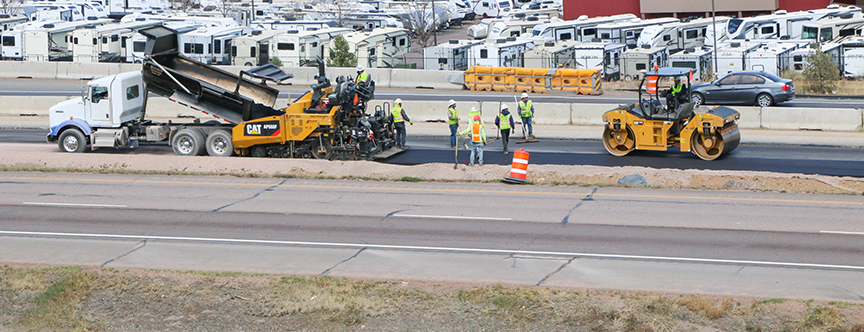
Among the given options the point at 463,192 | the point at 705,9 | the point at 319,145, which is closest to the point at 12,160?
the point at 319,145

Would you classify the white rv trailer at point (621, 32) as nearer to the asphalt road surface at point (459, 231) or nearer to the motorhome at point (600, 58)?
the motorhome at point (600, 58)

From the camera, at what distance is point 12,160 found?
941 inches

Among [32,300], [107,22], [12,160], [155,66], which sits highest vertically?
[107,22]

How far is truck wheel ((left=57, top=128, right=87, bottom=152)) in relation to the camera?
992 inches

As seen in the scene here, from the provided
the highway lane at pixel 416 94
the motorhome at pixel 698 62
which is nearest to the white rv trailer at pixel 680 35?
the motorhome at pixel 698 62

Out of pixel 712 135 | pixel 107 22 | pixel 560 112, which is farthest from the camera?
pixel 107 22

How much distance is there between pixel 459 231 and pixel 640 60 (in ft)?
101

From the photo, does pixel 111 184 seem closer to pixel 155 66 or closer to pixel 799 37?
pixel 155 66

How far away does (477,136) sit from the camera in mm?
22531

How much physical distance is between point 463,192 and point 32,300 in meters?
9.78

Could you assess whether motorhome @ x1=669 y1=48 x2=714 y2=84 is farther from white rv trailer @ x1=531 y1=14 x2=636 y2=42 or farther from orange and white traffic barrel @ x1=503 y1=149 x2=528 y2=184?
orange and white traffic barrel @ x1=503 y1=149 x2=528 y2=184

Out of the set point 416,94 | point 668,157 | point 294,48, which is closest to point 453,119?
point 668,157

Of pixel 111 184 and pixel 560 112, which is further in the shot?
pixel 560 112

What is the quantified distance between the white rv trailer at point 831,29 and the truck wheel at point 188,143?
34012mm
